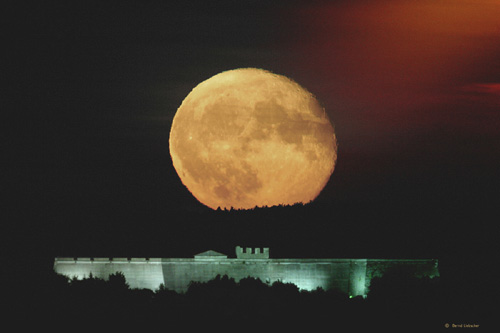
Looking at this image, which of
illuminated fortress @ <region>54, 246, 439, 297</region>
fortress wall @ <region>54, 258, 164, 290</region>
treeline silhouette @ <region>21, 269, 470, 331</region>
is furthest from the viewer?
fortress wall @ <region>54, 258, 164, 290</region>

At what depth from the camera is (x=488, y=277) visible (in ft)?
240

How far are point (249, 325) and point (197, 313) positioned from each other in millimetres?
3570

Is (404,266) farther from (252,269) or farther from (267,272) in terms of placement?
(252,269)

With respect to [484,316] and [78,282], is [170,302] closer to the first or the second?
[78,282]

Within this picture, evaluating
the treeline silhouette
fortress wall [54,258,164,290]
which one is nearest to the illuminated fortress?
fortress wall [54,258,164,290]

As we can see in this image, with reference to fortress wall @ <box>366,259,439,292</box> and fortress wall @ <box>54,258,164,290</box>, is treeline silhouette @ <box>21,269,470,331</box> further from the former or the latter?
fortress wall @ <box>54,258,164,290</box>

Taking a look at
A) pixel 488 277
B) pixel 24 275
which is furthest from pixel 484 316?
pixel 24 275

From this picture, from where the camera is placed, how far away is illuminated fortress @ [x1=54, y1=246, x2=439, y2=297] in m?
66.1

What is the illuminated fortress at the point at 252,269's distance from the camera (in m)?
66.1

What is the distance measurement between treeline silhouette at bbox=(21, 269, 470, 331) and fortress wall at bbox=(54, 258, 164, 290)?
3.36 feet

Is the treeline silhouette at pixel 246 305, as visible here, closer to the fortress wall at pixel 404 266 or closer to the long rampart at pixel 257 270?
the fortress wall at pixel 404 266

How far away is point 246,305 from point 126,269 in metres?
10.8

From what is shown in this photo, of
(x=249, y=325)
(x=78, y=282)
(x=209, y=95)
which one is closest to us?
(x=249, y=325)

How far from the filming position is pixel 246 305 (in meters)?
63.2
